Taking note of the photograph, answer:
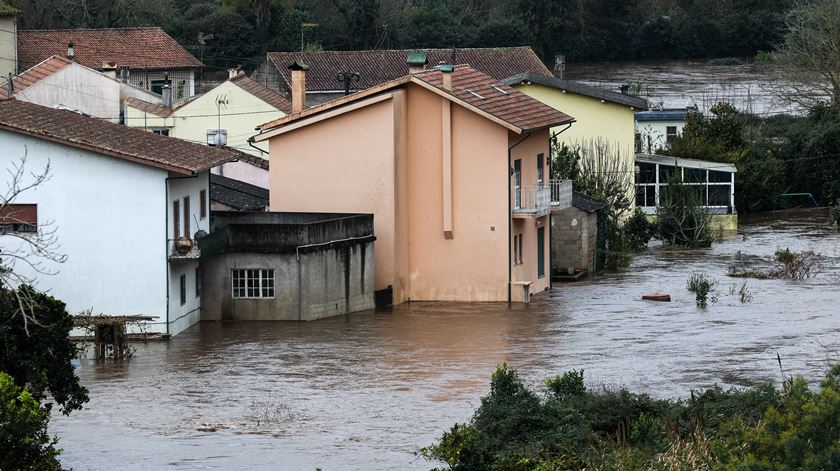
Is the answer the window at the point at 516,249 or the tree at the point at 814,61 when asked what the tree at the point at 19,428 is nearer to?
the window at the point at 516,249

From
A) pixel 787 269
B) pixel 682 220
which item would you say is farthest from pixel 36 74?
pixel 787 269

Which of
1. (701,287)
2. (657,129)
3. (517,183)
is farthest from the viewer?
(657,129)

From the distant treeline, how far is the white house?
4995 centimetres

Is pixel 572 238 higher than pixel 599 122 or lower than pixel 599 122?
lower

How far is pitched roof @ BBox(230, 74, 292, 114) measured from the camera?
63594 mm

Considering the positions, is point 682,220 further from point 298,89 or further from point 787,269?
point 298,89

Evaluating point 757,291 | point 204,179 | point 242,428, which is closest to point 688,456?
point 242,428

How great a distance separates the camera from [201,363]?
3625 cm

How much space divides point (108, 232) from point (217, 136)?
77.0 feet

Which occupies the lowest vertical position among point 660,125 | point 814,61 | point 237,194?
point 237,194

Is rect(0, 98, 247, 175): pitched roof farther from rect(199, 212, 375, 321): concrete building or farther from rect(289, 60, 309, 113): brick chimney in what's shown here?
rect(289, 60, 309, 113): brick chimney

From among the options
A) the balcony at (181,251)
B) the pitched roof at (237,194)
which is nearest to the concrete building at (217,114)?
the pitched roof at (237,194)

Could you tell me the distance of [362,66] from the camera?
79188 millimetres

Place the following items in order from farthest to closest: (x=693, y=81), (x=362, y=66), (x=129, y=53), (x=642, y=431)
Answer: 1. (x=693, y=81)
2. (x=362, y=66)
3. (x=129, y=53)
4. (x=642, y=431)
